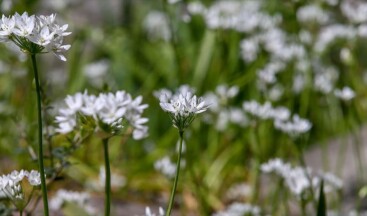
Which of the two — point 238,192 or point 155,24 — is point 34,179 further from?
point 155,24

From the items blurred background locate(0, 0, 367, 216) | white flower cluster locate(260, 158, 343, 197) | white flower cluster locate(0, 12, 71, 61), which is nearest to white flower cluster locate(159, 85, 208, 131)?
white flower cluster locate(0, 12, 71, 61)

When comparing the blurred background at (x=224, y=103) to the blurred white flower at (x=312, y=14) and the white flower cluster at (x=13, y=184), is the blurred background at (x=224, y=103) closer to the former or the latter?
the blurred white flower at (x=312, y=14)

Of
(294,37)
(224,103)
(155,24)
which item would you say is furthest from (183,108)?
(155,24)

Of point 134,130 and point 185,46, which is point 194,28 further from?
point 134,130

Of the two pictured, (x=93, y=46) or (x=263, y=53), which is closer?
(x=263, y=53)

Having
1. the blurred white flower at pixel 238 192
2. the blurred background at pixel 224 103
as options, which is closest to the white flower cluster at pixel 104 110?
the blurred background at pixel 224 103

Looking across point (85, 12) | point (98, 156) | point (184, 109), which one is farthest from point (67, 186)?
point (85, 12)
